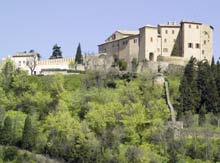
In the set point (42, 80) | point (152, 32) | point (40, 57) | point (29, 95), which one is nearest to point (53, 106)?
point (29, 95)

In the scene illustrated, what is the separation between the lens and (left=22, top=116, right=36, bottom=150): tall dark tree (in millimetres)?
51531

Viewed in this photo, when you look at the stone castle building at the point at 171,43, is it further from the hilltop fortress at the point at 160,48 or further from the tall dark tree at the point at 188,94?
the tall dark tree at the point at 188,94

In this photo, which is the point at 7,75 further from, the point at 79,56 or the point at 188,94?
the point at 188,94

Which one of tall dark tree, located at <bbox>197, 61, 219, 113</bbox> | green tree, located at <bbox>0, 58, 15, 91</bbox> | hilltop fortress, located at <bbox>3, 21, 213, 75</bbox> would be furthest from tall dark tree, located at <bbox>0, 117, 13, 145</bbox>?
hilltop fortress, located at <bbox>3, 21, 213, 75</bbox>

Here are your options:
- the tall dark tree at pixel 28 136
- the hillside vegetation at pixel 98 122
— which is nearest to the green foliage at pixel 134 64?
the hillside vegetation at pixel 98 122

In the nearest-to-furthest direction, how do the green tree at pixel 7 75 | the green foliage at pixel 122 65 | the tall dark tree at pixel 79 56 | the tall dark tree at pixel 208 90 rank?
the tall dark tree at pixel 208 90 < the green tree at pixel 7 75 < the green foliage at pixel 122 65 < the tall dark tree at pixel 79 56

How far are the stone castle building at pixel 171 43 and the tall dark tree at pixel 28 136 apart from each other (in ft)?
63.1

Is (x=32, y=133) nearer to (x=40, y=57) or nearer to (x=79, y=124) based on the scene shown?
(x=79, y=124)

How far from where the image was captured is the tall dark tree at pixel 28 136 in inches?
2029

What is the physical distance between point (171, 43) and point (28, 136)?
22.7 meters

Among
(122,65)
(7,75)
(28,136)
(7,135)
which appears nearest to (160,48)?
(122,65)

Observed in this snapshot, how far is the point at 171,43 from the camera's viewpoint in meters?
70.3

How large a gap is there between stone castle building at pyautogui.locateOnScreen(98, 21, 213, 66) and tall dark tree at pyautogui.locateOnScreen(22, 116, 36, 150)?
19222 mm

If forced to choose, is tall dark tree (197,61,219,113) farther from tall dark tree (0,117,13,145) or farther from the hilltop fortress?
tall dark tree (0,117,13,145)
